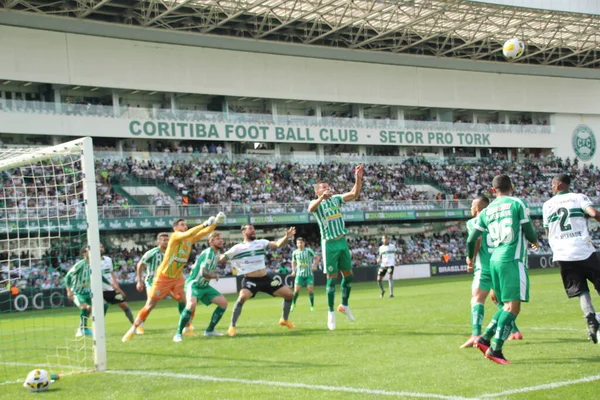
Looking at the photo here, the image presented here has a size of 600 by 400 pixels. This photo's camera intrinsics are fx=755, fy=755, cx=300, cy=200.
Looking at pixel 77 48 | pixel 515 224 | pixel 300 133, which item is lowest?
pixel 515 224

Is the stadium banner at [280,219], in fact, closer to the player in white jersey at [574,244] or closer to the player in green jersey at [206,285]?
the player in green jersey at [206,285]

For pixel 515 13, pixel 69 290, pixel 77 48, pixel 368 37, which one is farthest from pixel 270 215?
pixel 69 290

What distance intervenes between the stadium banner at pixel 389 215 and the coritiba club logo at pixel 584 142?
72.8 ft

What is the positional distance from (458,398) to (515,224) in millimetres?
2792

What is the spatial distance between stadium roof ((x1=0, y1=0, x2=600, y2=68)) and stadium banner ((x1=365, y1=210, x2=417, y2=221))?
1177 cm

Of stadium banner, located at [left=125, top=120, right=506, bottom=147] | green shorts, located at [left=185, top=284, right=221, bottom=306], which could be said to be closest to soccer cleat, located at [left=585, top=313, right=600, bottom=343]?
green shorts, located at [left=185, top=284, right=221, bottom=306]

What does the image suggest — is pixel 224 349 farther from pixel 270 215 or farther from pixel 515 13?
pixel 515 13

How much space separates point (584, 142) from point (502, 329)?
198 ft

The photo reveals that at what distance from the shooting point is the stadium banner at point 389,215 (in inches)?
1863

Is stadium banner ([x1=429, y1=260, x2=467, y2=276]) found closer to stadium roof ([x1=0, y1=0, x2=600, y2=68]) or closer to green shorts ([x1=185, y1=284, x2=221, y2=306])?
stadium roof ([x1=0, y1=0, x2=600, y2=68])

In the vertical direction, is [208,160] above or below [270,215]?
above

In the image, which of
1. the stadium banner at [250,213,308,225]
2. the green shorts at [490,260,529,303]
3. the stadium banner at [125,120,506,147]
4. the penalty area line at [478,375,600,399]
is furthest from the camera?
the stadium banner at [125,120,506,147]

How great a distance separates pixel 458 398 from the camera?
698cm

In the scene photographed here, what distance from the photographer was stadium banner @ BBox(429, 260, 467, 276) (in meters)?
44.7
